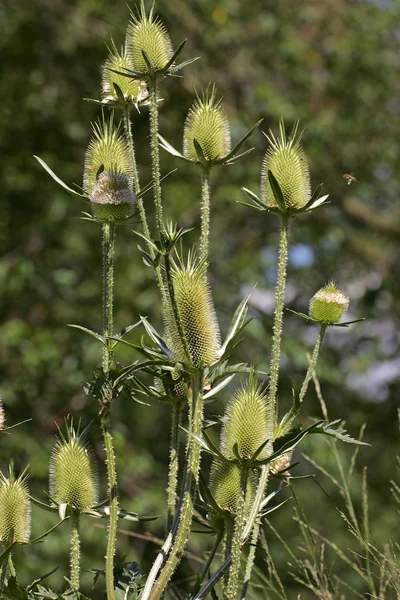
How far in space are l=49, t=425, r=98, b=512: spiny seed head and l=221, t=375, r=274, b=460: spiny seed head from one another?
19cm

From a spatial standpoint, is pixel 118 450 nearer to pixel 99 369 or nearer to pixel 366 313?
pixel 366 313

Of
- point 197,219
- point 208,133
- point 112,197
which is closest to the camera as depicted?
point 112,197

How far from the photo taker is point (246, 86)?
462 centimetres

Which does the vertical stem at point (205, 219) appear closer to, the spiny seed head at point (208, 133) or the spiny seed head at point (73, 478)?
the spiny seed head at point (208, 133)

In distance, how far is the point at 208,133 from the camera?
4.14ft

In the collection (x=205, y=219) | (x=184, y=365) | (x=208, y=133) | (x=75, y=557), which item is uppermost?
(x=208, y=133)

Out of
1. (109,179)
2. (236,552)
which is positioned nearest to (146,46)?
(109,179)

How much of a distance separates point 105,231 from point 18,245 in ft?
10.3

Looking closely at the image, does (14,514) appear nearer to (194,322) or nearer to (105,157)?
(194,322)

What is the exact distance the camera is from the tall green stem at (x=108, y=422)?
1.10m

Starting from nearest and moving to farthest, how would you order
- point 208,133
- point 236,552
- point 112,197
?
1. point 236,552
2. point 112,197
3. point 208,133

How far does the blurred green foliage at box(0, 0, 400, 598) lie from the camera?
407cm

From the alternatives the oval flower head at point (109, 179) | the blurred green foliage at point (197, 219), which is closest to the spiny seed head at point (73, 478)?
the oval flower head at point (109, 179)

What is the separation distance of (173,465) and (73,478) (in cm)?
14
